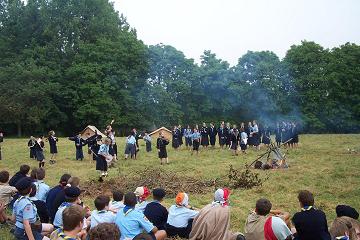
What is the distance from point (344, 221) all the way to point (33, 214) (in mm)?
5122

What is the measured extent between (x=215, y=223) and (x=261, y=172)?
34.3ft

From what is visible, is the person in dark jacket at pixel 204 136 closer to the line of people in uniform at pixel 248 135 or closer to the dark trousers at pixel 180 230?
the line of people in uniform at pixel 248 135

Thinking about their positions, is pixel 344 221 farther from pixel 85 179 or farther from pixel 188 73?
pixel 188 73

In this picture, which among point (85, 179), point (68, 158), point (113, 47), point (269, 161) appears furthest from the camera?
point (113, 47)

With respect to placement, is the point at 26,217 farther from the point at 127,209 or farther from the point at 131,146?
the point at 131,146

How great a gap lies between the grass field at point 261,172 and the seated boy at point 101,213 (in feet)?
8.09

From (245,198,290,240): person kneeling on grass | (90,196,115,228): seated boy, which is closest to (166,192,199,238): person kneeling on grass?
(245,198,290,240): person kneeling on grass

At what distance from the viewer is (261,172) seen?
56.0 feet

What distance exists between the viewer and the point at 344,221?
229 inches

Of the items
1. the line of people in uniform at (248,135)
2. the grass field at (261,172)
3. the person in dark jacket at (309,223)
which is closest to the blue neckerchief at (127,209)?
the person in dark jacket at (309,223)

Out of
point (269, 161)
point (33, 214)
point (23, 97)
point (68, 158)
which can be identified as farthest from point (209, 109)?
point (33, 214)

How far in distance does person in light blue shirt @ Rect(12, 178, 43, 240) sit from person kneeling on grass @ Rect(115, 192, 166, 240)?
1541 mm

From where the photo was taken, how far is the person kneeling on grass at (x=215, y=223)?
6.99m

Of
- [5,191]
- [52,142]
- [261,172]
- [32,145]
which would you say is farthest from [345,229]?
[32,145]
